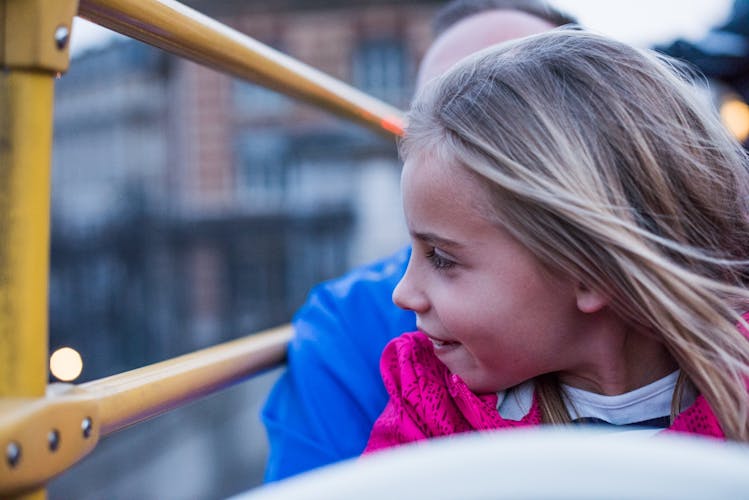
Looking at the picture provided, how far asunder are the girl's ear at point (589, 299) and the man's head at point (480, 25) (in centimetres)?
84

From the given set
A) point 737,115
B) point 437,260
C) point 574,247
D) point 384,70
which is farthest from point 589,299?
point 384,70

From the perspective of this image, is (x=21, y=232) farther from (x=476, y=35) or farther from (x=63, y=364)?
(x=476, y=35)

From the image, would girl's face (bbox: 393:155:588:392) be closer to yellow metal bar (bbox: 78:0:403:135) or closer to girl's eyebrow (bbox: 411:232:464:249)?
girl's eyebrow (bbox: 411:232:464:249)

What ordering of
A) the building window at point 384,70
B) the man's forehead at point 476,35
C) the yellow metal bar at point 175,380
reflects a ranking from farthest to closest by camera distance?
the building window at point 384,70 < the man's forehead at point 476,35 < the yellow metal bar at point 175,380

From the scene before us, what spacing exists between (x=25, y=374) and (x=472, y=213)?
0.46 m

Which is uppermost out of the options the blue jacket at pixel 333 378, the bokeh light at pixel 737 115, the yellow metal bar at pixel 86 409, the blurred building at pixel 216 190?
the bokeh light at pixel 737 115

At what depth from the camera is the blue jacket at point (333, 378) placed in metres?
1.26

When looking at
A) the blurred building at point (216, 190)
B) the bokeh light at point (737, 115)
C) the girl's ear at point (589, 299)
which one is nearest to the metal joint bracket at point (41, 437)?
the girl's ear at point (589, 299)

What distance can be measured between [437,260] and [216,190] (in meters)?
15.8

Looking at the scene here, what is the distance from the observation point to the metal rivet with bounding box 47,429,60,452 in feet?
2.16

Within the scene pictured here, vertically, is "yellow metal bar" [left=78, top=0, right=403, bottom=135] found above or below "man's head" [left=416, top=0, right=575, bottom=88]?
below

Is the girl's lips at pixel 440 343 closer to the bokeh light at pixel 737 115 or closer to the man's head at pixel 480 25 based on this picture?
the man's head at pixel 480 25

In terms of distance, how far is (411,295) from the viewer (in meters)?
0.97

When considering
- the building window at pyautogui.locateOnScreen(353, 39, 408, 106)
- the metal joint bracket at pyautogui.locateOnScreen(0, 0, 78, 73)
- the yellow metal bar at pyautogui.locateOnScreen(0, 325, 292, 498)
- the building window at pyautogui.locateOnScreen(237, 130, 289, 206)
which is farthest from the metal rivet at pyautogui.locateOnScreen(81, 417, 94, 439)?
the building window at pyautogui.locateOnScreen(353, 39, 408, 106)
